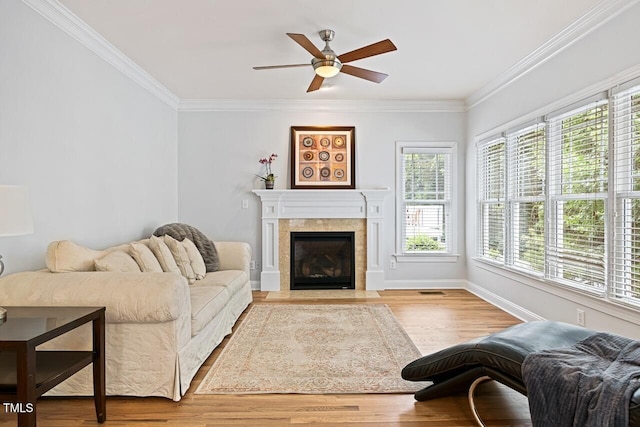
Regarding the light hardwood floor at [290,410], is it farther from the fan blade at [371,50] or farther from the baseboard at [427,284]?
the baseboard at [427,284]

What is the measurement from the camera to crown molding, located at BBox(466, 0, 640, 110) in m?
2.73

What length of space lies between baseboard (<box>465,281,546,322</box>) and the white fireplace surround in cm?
121

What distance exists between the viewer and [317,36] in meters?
3.32

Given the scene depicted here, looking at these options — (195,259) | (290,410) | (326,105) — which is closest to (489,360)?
(290,410)

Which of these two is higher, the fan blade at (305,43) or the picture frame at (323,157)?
the fan blade at (305,43)

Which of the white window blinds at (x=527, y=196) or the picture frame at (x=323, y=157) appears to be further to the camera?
the picture frame at (x=323, y=157)

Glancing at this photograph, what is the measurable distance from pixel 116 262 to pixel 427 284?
4077mm

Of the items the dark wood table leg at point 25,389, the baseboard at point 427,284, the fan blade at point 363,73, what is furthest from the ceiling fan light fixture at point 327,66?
the baseboard at point 427,284

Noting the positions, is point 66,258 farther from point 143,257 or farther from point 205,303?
point 205,303

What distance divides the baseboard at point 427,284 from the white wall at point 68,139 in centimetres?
326

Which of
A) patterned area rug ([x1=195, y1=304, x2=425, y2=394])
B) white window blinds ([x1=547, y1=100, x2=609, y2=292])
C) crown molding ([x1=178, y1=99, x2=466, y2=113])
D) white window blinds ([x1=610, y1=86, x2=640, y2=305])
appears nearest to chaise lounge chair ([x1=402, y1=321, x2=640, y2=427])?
patterned area rug ([x1=195, y1=304, x2=425, y2=394])

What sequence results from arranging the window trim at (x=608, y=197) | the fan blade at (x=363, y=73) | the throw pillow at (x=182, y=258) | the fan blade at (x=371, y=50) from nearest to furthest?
the window trim at (x=608, y=197) → the fan blade at (x=371, y=50) → the fan blade at (x=363, y=73) → the throw pillow at (x=182, y=258)

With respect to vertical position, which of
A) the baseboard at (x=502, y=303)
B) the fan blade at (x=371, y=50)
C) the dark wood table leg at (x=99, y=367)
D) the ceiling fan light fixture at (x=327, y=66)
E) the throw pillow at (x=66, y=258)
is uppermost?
the fan blade at (x=371, y=50)

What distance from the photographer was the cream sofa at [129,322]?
221 cm
